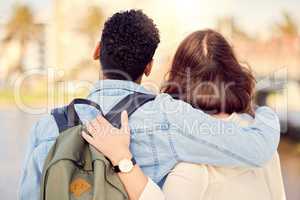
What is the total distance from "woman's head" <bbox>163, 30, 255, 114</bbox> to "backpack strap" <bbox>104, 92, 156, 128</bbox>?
0.12 m

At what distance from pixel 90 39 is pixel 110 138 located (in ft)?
10.5

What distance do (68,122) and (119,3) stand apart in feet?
10.6

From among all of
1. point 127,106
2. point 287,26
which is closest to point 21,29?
point 287,26

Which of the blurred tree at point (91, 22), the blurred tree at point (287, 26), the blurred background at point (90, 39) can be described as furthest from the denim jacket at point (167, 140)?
the blurred tree at point (287, 26)

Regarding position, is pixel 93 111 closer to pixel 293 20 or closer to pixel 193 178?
pixel 193 178

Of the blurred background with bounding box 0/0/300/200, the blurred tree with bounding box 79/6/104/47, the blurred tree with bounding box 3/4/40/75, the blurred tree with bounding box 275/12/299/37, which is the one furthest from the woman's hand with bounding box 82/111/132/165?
the blurred tree with bounding box 275/12/299/37

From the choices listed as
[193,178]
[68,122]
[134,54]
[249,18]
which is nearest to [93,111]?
[68,122]

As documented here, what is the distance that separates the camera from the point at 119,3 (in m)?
4.27

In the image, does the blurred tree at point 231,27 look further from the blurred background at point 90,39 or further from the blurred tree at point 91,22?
the blurred tree at point 91,22

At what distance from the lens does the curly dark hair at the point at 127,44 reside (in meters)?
1.16

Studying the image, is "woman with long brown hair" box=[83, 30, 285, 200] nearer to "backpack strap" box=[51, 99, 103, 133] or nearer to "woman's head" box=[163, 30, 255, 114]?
"woman's head" box=[163, 30, 255, 114]

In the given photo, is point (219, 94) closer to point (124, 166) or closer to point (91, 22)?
point (124, 166)

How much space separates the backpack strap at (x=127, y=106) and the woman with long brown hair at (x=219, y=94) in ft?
0.41

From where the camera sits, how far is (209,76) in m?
1.23
